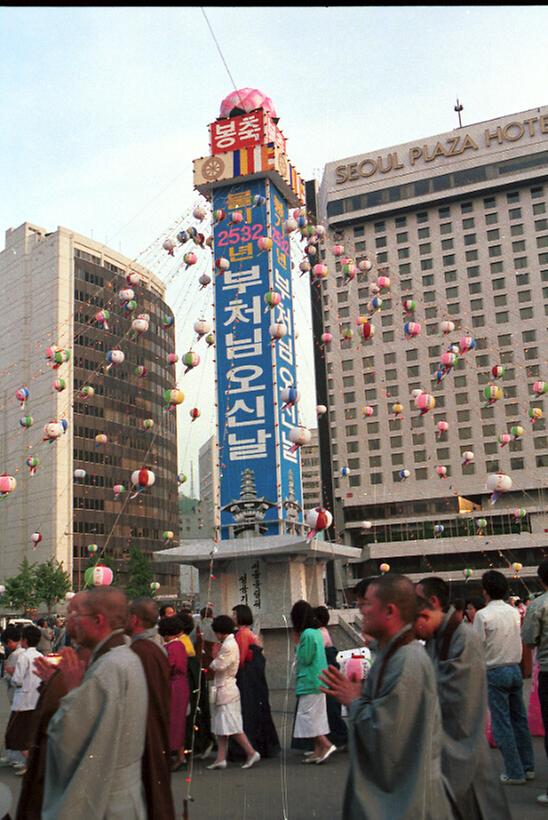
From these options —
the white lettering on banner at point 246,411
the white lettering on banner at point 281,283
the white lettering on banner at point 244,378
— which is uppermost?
the white lettering on banner at point 281,283

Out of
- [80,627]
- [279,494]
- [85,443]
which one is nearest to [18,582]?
[85,443]

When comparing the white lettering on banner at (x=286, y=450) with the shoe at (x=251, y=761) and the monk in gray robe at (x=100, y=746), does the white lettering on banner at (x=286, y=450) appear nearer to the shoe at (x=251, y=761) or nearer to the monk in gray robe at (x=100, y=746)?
the shoe at (x=251, y=761)

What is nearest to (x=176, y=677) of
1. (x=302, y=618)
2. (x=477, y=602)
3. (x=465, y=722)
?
(x=302, y=618)

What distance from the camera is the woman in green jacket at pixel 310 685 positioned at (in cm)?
815

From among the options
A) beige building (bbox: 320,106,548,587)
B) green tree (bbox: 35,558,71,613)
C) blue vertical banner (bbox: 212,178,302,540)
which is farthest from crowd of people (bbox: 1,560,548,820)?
beige building (bbox: 320,106,548,587)

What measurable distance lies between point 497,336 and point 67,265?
35688mm

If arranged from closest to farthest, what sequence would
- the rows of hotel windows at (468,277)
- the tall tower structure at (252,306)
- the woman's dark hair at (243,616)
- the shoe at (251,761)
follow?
1. the shoe at (251,761)
2. the woman's dark hair at (243,616)
3. the tall tower structure at (252,306)
4. the rows of hotel windows at (468,277)

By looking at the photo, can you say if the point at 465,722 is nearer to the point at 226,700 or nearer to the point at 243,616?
the point at 226,700

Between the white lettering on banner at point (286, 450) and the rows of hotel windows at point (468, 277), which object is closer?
the white lettering on banner at point (286, 450)

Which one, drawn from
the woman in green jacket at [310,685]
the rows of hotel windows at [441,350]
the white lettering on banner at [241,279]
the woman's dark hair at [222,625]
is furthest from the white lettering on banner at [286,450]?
the rows of hotel windows at [441,350]

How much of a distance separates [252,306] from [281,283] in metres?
1.39

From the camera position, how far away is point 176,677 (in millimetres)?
7988

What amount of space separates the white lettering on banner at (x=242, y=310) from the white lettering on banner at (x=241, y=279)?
0.47 metres

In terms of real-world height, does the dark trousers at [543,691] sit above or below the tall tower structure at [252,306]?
below
